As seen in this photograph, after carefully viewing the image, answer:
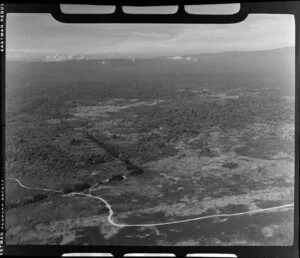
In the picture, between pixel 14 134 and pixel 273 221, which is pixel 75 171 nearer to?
pixel 14 134

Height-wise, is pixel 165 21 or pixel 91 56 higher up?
pixel 165 21

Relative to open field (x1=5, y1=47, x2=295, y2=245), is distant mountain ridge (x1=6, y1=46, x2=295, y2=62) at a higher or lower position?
higher

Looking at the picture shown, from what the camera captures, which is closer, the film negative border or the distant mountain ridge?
the film negative border

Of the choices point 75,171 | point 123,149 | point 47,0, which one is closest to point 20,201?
point 75,171

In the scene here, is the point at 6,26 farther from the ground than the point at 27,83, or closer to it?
farther from the ground

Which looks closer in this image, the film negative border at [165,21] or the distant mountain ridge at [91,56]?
the film negative border at [165,21]

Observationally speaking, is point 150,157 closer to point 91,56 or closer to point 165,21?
point 91,56

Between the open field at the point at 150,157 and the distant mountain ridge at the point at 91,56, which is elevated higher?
the distant mountain ridge at the point at 91,56

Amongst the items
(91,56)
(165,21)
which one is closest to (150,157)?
(91,56)
